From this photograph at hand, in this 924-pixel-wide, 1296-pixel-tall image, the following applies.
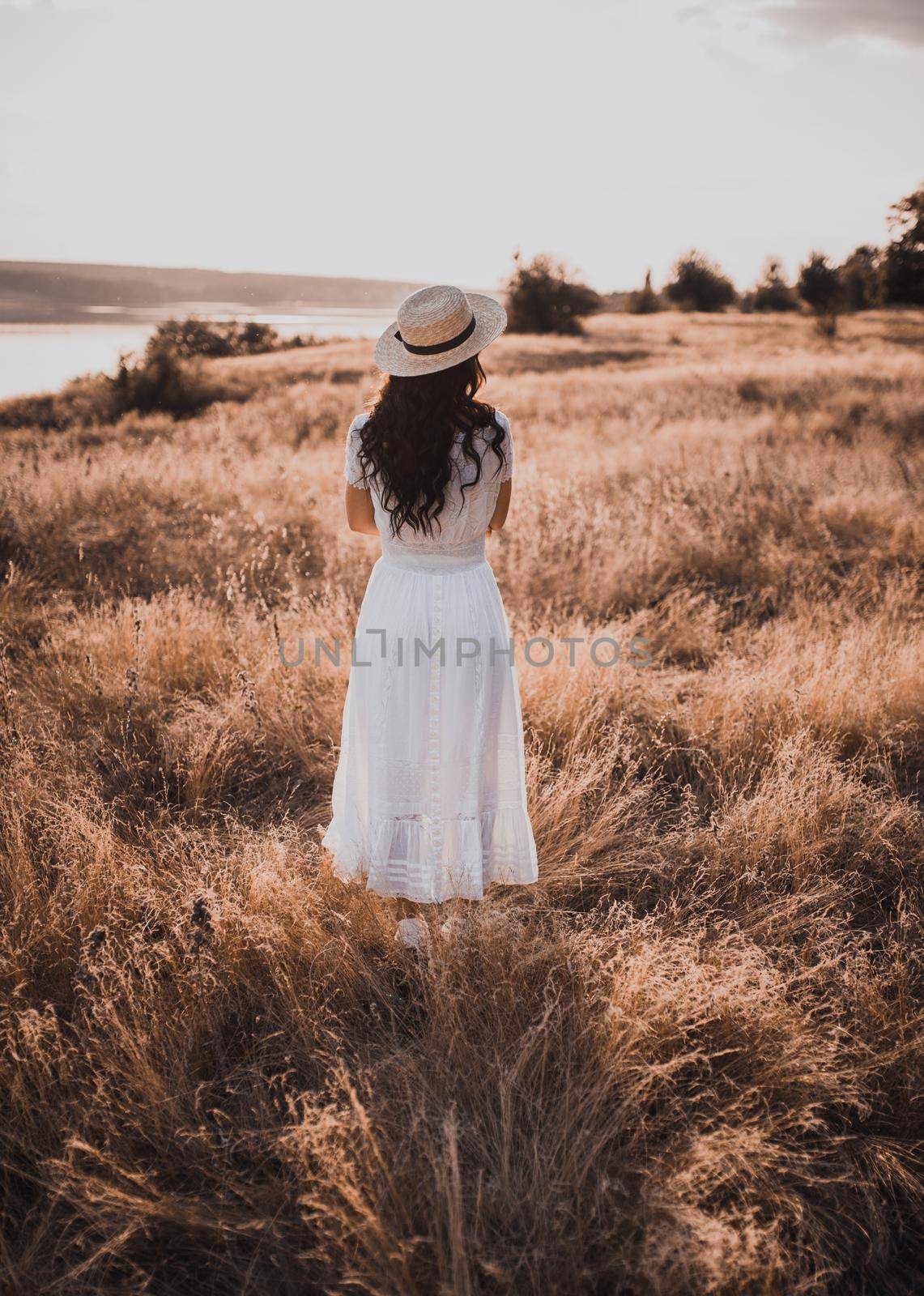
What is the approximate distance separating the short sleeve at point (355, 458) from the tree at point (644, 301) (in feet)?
182

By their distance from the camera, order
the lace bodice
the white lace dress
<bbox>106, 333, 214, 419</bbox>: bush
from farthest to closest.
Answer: <bbox>106, 333, 214, 419</bbox>: bush < the white lace dress < the lace bodice

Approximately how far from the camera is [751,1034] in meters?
2.02

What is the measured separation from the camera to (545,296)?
35.9 metres

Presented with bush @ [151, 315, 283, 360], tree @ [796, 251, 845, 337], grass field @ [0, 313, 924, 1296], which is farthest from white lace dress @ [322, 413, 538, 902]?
tree @ [796, 251, 845, 337]

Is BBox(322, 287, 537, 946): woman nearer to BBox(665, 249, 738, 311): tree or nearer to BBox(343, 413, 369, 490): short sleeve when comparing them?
BBox(343, 413, 369, 490): short sleeve

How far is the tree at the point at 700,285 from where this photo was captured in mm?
50750

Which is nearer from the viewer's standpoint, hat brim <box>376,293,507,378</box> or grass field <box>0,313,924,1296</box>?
grass field <box>0,313,924,1296</box>

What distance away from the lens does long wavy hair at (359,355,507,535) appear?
2.06 meters

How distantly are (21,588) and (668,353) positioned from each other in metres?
23.0

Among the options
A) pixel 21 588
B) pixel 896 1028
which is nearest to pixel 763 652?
pixel 896 1028

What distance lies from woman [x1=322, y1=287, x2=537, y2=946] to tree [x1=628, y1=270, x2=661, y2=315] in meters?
55.4

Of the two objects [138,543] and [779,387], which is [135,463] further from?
[779,387]

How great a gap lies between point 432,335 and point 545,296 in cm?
3794

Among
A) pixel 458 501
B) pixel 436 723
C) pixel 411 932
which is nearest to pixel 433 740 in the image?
pixel 436 723
